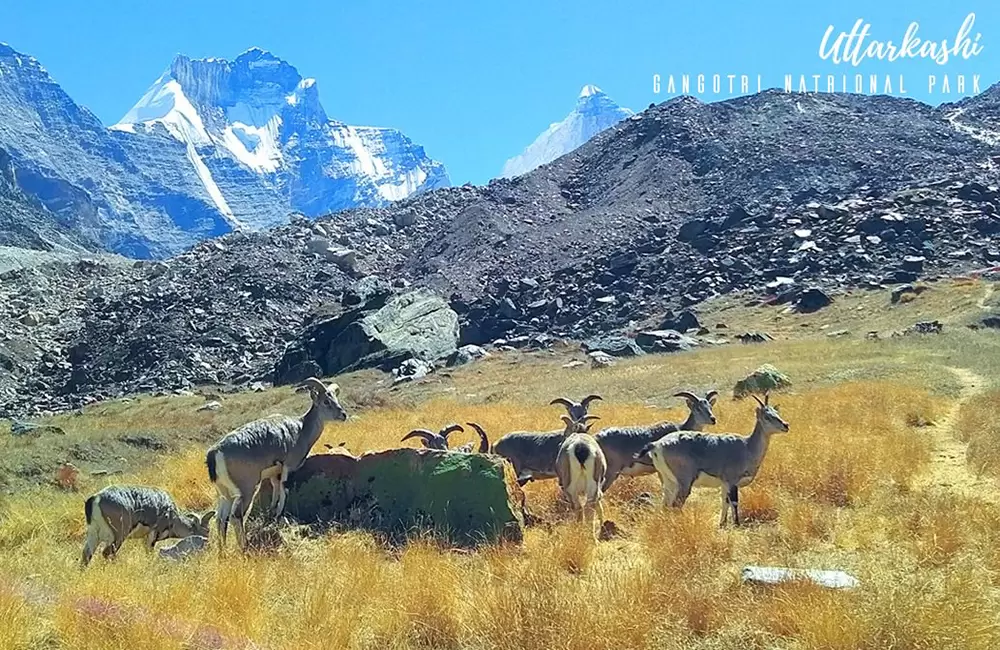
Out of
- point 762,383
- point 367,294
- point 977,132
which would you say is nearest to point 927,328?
point 762,383

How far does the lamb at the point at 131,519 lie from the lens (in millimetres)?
10297

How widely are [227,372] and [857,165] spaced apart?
157 feet

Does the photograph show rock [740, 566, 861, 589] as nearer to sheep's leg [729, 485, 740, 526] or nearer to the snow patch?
sheep's leg [729, 485, 740, 526]

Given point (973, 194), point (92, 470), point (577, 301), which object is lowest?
point (92, 470)

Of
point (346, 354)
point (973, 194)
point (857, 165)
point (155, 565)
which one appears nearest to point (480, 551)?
point (155, 565)

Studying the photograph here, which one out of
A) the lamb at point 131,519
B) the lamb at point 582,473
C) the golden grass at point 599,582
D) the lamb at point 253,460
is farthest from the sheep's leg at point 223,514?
the lamb at point 582,473

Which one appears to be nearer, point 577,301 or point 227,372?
point 227,372

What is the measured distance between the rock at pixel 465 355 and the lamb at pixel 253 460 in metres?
28.5

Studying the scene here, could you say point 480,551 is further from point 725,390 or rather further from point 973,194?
point 973,194

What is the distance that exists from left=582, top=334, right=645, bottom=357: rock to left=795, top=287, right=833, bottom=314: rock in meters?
9.74

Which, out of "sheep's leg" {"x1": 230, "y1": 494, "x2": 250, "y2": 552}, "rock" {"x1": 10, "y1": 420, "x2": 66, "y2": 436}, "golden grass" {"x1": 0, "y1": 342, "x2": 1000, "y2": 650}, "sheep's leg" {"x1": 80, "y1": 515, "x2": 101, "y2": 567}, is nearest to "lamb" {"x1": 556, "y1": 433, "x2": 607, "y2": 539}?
"golden grass" {"x1": 0, "y1": 342, "x2": 1000, "y2": 650}

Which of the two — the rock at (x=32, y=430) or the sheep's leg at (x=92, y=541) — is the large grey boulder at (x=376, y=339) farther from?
the sheep's leg at (x=92, y=541)

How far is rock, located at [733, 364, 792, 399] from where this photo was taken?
23781 mm

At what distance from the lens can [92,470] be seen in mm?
18906
